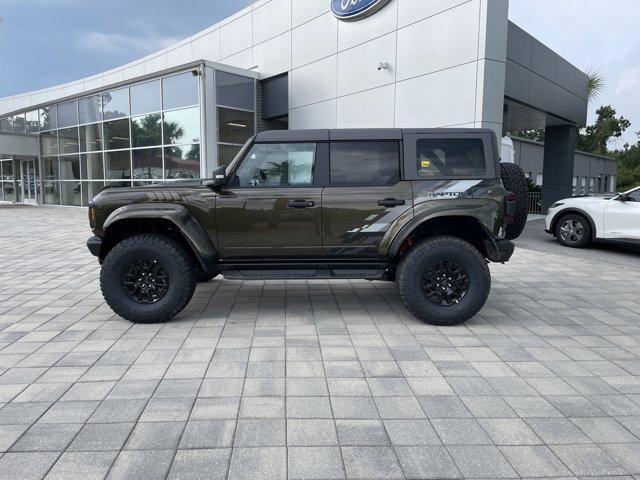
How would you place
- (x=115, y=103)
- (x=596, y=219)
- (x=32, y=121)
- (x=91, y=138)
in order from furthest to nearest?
(x=32, y=121) → (x=91, y=138) → (x=115, y=103) → (x=596, y=219)

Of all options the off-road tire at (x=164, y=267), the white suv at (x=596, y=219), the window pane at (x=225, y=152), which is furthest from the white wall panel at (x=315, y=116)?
the off-road tire at (x=164, y=267)

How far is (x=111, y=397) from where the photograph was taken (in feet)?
10.3

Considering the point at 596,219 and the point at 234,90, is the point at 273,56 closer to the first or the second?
the point at 234,90

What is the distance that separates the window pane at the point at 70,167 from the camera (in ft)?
68.7

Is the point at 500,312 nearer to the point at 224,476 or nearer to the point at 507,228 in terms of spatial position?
the point at 507,228

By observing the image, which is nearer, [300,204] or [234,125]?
[300,204]

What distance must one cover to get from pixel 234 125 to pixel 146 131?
3518 millimetres

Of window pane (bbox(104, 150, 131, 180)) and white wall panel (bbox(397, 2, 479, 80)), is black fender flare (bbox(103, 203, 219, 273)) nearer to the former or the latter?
white wall panel (bbox(397, 2, 479, 80))

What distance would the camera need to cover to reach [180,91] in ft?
52.1

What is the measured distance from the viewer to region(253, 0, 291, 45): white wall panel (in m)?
15.8

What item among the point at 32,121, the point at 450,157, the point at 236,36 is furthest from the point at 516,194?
the point at 32,121

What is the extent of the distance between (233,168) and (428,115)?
8.15 m

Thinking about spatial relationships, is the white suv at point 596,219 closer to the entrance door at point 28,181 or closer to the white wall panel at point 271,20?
the white wall panel at point 271,20

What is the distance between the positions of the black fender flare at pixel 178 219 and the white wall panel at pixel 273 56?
Result: 41.3 ft
